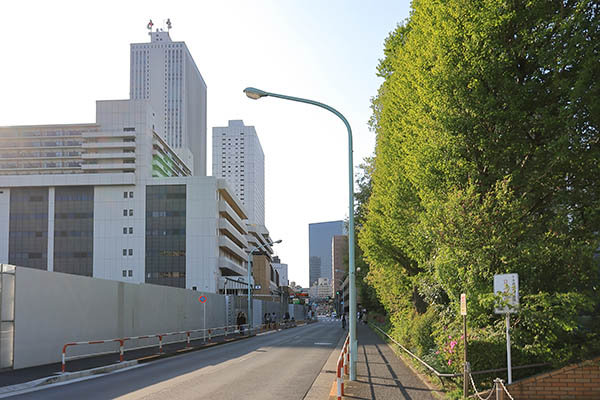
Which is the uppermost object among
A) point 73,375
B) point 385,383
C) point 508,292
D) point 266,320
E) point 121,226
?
point 121,226

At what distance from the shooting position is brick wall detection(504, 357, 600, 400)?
10.6 metres

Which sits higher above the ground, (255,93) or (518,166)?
(255,93)

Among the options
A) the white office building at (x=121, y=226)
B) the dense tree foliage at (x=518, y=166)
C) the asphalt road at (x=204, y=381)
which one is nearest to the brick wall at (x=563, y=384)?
the dense tree foliage at (x=518, y=166)

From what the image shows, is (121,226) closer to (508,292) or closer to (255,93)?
(255,93)

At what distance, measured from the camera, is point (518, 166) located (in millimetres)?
12922

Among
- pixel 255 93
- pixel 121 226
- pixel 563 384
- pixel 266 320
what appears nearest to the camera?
pixel 563 384

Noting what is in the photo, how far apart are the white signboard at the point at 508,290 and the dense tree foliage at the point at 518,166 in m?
1.00

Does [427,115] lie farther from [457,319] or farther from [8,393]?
[8,393]

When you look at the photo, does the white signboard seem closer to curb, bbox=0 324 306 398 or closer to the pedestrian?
curb, bbox=0 324 306 398

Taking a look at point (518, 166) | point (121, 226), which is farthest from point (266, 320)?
point (518, 166)

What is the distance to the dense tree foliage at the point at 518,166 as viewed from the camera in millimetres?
11328

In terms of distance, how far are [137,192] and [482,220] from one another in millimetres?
77314

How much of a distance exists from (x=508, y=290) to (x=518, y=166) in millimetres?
3805

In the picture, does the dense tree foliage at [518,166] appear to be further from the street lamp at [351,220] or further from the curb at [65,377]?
the curb at [65,377]
